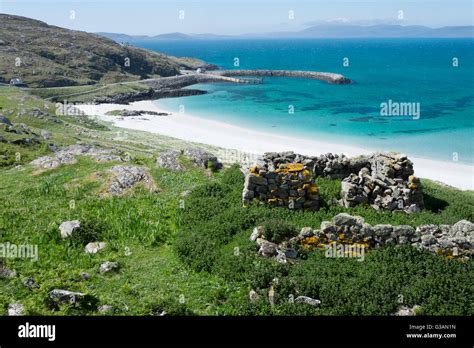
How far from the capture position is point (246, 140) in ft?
245

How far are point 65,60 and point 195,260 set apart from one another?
154216mm

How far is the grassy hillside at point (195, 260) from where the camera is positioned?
1563 cm

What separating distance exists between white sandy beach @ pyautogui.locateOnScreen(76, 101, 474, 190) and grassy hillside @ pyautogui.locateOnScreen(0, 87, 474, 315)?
2884cm

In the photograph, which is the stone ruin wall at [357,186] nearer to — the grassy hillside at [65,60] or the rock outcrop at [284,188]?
the rock outcrop at [284,188]

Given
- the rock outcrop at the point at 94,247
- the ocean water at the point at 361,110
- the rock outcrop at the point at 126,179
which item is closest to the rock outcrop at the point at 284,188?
the rock outcrop at the point at 126,179

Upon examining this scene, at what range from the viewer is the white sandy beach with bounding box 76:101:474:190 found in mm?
55344

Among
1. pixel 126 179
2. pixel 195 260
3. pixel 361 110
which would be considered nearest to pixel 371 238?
pixel 195 260

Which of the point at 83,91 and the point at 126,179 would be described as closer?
the point at 126,179

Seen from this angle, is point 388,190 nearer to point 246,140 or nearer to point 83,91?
point 246,140

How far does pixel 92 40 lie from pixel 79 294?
643ft

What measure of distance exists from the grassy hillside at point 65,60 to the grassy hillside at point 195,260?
4376 inches

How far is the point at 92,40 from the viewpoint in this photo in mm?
193250
